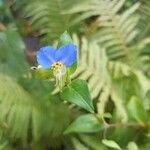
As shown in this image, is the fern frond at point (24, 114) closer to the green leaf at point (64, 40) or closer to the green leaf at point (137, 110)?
the green leaf at point (137, 110)

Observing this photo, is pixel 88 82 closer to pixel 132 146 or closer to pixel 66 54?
pixel 132 146

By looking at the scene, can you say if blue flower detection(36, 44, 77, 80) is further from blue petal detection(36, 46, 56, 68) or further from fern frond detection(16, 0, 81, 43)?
fern frond detection(16, 0, 81, 43)

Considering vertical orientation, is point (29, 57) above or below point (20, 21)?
below

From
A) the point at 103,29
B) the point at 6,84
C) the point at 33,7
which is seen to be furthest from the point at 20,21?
the point at 6,84

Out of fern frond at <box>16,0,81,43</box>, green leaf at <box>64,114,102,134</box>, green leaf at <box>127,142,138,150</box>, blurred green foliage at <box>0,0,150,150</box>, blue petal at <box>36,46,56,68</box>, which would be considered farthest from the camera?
fern frond at <box>16,0,81,43</box>

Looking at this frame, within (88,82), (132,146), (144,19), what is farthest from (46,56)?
(144,19)

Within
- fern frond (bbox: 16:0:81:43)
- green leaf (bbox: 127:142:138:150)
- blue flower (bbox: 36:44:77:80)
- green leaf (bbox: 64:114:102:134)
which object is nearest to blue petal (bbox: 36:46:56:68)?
blue flower (bbox: 36:44:77:80)

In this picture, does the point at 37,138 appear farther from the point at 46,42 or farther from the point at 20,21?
Result: the point at 20,21
